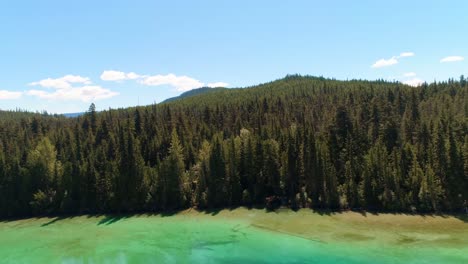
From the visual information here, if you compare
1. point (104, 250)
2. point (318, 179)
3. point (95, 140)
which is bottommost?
point (104, 250)

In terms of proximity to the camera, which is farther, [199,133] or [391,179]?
[199,133]

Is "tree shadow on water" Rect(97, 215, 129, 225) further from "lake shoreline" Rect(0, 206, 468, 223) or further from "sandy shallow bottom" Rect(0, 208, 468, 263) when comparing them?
"lake shoreline" Rect(0, 206, 468, 223)

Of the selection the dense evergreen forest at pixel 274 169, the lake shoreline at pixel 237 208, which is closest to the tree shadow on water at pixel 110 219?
the lake shoreline at pixel 237 208

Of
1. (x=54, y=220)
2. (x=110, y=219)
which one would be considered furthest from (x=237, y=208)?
(x=54, y=220)

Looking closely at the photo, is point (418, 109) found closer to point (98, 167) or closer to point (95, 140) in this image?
point (98, 167)

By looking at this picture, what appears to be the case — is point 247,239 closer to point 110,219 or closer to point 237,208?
point 237,208

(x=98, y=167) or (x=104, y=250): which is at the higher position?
(x=98, y=167)

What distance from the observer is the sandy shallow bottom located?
172 ft

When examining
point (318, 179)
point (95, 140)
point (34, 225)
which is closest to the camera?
point (318, 179)

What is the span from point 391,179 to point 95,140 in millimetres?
87490

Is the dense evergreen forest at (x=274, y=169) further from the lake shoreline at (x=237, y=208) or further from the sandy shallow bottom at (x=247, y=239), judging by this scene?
the sandy shallow bottom at (x=247, y=239)

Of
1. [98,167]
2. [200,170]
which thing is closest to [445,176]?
[200,170]

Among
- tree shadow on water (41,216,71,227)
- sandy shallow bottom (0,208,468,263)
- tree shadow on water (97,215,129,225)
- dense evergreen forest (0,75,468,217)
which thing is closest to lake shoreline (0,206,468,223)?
tree shadow on water (41,216,71,227)

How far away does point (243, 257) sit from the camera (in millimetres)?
53188
